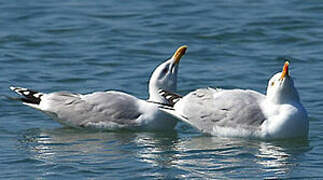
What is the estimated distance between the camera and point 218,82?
14.4 metres

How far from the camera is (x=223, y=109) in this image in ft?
37.4

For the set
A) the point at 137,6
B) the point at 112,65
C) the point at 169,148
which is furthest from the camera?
the point at 137,6

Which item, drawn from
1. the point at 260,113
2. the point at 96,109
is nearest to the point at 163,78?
the point at 96,109

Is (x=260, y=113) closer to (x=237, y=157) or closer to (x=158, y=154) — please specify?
(x=237, y=157)

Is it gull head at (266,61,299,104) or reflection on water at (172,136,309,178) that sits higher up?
gull head at (266,61,299,104)

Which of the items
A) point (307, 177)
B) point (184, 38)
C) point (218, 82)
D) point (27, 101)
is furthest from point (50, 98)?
point (184, 38)

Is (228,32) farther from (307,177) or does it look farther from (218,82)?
(307,177)

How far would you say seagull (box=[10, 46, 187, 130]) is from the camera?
11906 mm

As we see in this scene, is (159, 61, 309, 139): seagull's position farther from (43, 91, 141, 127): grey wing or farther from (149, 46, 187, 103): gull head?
(43, 91, 141, 127): grey wing

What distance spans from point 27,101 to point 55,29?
577 cm

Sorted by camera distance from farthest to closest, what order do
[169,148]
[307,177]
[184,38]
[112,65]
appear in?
1. [184,38]
2. [112,65]
3. [169,148]
4. [307,177]

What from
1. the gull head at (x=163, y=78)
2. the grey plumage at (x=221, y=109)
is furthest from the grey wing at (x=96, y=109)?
the grey plumage at (x=221, y=109)

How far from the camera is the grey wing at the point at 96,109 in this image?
1191 centimetres

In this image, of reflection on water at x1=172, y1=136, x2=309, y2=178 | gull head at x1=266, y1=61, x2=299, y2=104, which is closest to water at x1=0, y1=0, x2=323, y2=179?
reflection on water at x1=172, y1=136, x2=309, y2=178
